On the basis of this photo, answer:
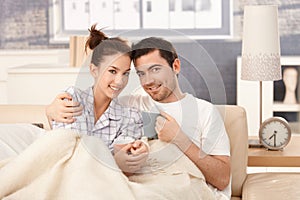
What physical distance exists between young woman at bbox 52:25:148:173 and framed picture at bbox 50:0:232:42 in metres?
3.67

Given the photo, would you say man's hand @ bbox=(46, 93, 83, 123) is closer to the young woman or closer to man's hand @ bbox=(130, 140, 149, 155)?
the young woman

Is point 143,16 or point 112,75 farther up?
point 143,16

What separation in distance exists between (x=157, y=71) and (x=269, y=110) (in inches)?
134

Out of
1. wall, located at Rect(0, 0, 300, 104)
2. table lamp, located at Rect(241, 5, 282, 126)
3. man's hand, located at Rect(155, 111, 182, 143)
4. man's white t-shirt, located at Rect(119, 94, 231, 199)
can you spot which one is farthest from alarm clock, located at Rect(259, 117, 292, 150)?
wall, located at Rect(0, 0, 300, 104)

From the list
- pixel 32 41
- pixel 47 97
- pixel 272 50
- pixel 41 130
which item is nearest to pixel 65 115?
pixel 41 130

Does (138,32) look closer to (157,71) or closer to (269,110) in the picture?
(157,71)

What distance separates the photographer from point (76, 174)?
2.04 meters

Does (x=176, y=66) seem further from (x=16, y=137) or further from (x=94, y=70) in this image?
(x=16, y=137)

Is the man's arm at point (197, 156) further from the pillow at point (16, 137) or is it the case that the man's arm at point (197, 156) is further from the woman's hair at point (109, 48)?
the pillow at point (16, 137)

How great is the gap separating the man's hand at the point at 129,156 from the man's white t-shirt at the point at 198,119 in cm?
13

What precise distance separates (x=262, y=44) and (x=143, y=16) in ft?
9.05

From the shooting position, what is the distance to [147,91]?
2.09 meters

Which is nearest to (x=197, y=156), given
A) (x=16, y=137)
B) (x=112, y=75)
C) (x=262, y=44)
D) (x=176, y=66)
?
(x=176, y=66)

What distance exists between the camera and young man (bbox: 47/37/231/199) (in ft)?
6.78
